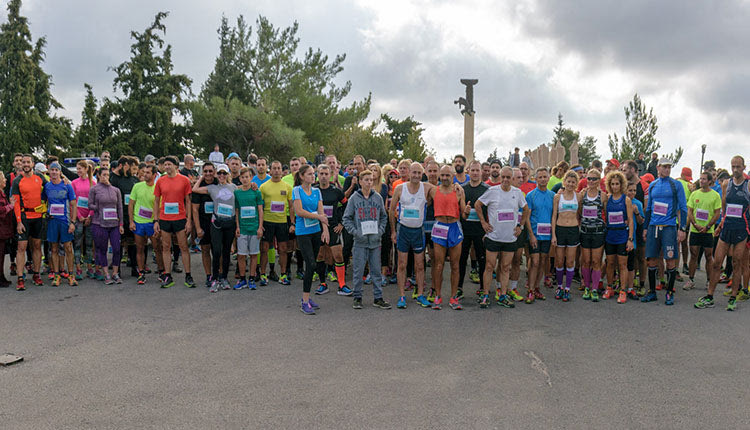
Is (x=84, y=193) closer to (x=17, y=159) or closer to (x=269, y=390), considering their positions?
(x=17, y=159)

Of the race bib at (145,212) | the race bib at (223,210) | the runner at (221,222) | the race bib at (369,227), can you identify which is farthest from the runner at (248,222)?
the race bib at (369,227)

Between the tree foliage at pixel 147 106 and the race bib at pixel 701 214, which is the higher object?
the tree foliage at pixel 147 106

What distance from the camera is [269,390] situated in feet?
Answer: 15.0

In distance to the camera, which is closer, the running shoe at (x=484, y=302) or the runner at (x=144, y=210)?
the running shoe at (x=484, y=302)

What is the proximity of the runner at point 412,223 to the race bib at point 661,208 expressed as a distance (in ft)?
11.8

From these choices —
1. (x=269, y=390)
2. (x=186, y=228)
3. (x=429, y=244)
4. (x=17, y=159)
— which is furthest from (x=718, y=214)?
(x=17, y=159)

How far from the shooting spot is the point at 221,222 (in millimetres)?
8500

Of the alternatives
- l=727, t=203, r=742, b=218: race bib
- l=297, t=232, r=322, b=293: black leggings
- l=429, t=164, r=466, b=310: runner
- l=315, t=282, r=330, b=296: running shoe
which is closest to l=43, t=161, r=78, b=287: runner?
l=315, t=282, r=330, b=296: running shoe

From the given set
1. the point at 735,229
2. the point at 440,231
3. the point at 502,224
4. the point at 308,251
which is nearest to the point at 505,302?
the point at 502,224

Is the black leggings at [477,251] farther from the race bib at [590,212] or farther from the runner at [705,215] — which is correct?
the runner at [705,215]

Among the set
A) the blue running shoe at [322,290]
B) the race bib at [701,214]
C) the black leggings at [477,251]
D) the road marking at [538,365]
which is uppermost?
the race bib at [701,214]

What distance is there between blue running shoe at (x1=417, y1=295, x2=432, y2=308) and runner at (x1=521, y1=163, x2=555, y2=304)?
1.54 meters

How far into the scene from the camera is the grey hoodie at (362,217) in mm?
7625

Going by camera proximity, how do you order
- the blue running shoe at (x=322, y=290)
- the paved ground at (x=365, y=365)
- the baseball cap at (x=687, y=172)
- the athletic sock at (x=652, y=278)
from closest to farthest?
the paved ground at (x=365, y=365) < the athletic sock at (x=652, y=278) < the blue running shoe at (x=322, y=290) < the baseball cap at (x=687, y=172)
